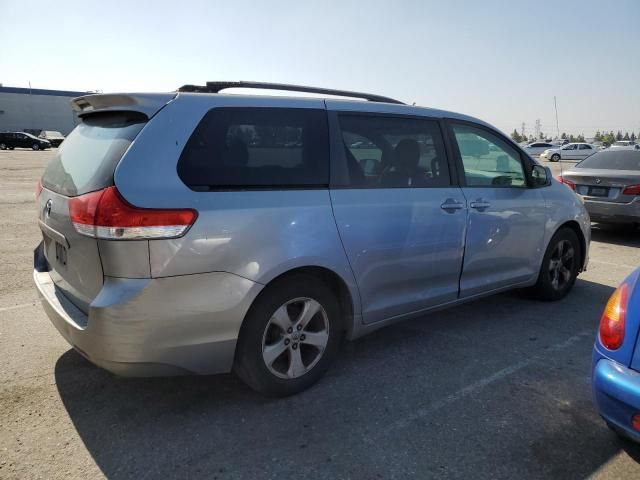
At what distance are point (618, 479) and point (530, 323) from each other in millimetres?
2120

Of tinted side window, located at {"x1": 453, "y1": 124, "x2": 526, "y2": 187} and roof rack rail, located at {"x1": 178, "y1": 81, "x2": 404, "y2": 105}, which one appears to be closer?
roof rack rail, located at {"x1": 178, "y1": 81, "x2": 404, "y2": 105}

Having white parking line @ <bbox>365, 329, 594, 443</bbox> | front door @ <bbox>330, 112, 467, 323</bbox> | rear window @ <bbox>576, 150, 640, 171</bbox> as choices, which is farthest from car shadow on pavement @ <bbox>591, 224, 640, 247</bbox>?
front door @ <bbox>330, 112, 467, 323</bbox>

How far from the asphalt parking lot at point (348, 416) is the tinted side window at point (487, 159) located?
127 centimetres

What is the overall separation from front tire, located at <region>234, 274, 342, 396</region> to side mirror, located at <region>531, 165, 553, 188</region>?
98.1 inches

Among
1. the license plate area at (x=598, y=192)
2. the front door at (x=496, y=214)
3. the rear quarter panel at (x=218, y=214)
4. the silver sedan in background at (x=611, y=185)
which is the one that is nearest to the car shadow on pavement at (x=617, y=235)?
the silver sedan in background at (x=611, y=185)

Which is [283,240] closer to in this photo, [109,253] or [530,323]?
[109,253]

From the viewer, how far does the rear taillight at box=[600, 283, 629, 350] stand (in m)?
2.30

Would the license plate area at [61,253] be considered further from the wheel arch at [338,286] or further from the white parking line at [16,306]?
the white parking line at [16,306]

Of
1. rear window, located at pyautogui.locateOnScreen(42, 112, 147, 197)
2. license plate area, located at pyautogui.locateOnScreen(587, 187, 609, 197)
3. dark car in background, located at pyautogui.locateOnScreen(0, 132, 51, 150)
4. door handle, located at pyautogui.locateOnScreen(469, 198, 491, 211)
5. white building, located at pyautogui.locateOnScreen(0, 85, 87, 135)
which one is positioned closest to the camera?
rear window, located at pyautogui.locateOnScreen(42, 112, 147, 197)

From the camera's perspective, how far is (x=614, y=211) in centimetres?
780

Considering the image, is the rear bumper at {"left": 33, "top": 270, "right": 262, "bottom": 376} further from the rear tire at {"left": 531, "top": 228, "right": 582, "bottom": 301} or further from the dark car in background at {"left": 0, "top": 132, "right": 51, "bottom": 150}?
the dark car in background at {"left": 0, "top": 132, "right": 51, "bottom": 150}

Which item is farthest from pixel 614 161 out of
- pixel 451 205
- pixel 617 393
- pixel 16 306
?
pixel 16 306

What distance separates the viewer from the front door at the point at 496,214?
3.95 m

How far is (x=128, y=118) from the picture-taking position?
2.74 metres
